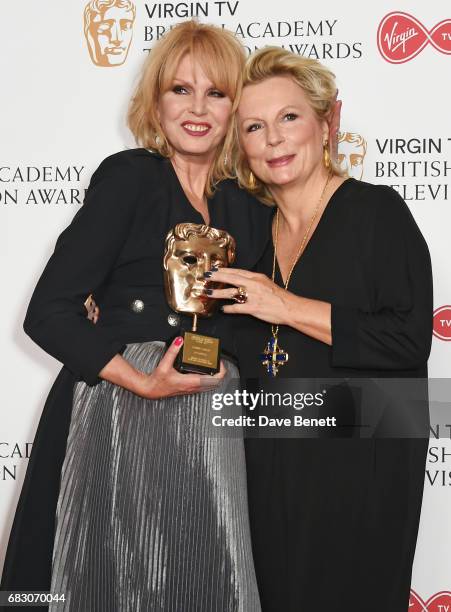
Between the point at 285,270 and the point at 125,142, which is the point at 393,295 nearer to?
the point at 285,270

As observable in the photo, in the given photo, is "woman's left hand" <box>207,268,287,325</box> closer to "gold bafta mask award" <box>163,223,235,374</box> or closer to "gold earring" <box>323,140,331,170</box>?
"gold bafta mask award" <box>163,223,235,374</box>

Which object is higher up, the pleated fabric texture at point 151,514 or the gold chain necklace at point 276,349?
the gold chain necklace at point 276,349

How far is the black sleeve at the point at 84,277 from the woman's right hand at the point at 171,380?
0.30ft

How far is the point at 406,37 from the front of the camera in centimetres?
216

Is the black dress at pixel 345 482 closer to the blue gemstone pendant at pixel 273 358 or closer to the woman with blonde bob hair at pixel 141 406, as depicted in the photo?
the blue gemstone pendant at pixel 273 358

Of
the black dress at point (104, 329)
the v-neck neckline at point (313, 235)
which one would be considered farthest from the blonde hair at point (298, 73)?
the black dress at point (104, 329)

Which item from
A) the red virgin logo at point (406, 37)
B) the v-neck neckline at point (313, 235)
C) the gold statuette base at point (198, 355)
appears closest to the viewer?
the gold statuette base at point (198, 355)

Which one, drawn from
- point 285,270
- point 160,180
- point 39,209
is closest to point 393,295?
point 285,270

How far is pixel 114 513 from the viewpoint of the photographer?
1.43 m

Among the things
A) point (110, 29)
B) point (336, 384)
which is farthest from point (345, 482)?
point (110, 29)

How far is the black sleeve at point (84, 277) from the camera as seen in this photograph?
57.9 inches

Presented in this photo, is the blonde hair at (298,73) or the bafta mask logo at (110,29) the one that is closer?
the blonde hair at (298,73)

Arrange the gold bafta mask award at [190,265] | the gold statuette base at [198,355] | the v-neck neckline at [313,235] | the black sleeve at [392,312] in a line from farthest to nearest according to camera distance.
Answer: the v-neck neckline at [313,235] < the black sleeve at [392,312] < the gold bafta mask award at [190,265] < the gold statuette base at [198,355]

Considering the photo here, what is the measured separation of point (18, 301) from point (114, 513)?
3.27 feet
